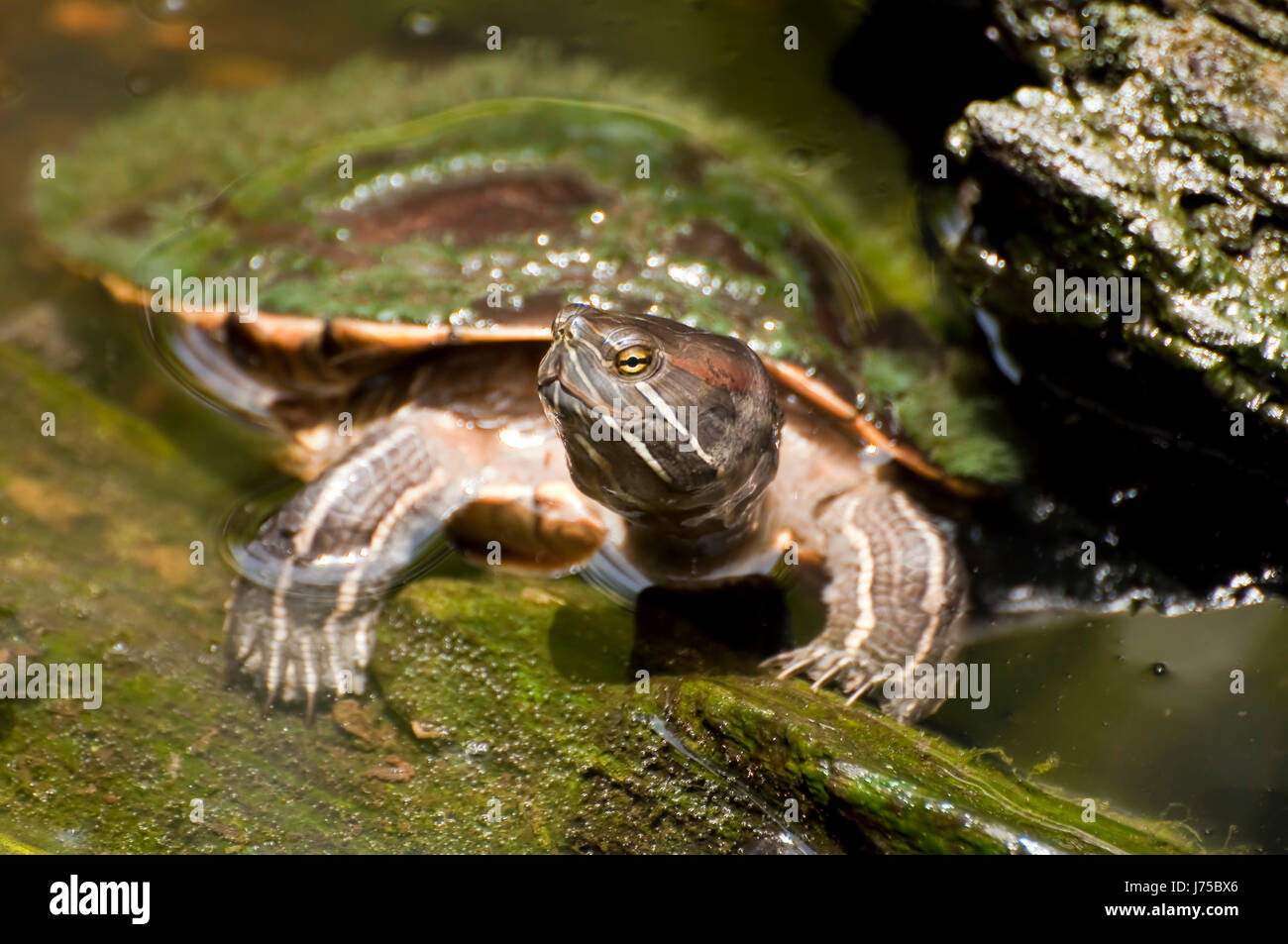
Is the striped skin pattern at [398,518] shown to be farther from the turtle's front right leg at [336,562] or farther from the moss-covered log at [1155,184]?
the moss-covered log at [1155,184]

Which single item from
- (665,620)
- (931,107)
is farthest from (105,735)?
(931,107)

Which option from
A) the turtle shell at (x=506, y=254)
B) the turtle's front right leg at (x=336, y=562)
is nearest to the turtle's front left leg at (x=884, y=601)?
the turtle shell at (x=506, y=254)

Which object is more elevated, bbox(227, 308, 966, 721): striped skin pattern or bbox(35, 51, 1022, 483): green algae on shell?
bbox(35, 51, 1022, 483): green algae on shell

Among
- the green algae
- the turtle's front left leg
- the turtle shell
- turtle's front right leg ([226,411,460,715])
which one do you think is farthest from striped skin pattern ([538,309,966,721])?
turtle's front right leg ([226,411,460,715])

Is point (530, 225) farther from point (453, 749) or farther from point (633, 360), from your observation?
point (453, 749)

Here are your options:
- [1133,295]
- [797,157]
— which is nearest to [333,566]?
[797,157]

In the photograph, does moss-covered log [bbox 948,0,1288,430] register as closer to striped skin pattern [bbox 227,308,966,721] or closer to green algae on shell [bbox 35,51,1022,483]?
green algae on shell [bbox 35,51,1022,483]
